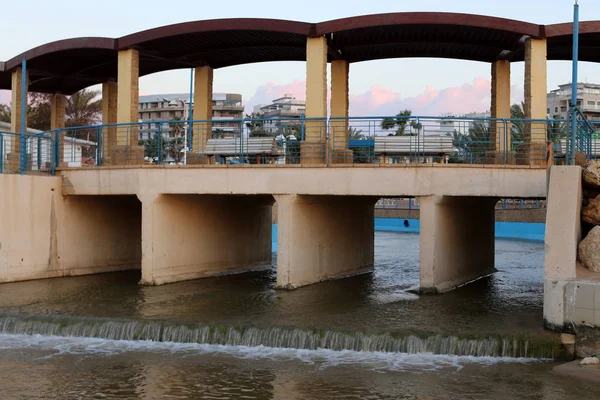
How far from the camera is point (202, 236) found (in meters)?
20.8

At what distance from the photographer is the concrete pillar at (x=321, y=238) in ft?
59.0

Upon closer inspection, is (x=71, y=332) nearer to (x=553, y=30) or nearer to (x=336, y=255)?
(x=336, y=255)

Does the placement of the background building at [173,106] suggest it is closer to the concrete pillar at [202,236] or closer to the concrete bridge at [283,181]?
the concrete bridge at [283,181]

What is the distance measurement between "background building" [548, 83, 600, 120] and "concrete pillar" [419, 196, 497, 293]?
10696 cm

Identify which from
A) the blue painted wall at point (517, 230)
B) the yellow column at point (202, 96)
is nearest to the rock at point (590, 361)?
the yellow column at point (202, 96)

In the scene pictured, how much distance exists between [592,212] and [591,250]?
3.73ft

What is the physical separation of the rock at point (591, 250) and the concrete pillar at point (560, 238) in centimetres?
17

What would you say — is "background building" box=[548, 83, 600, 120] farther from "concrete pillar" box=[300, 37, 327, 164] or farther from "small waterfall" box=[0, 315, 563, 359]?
"small waterfall" box=[0, 315, 563, 359]

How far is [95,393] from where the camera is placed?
33.6 feet

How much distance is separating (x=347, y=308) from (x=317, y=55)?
323 inches

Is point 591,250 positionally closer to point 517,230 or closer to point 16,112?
point 16,112

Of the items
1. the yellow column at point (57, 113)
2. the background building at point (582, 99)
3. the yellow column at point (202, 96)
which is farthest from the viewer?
the background building at point (582, 99)

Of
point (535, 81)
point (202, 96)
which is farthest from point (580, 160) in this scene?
point (202, 96)

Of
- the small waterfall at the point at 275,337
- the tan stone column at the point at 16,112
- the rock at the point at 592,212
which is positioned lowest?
the small waterfall at the point at 275,337
